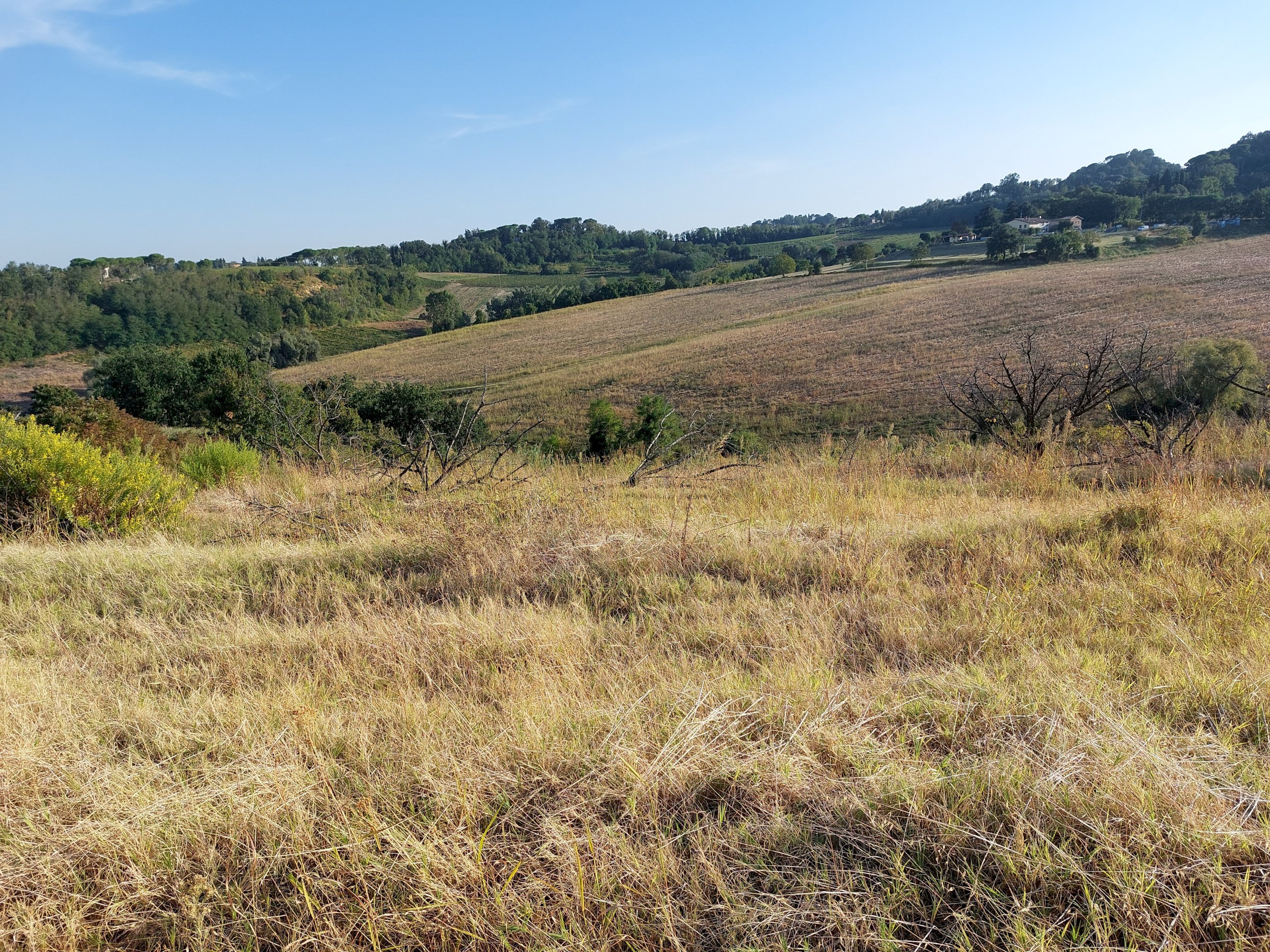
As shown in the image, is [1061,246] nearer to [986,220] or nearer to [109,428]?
[986,220]

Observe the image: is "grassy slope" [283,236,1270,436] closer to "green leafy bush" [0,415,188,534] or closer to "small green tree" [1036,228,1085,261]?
"small green tree" [1036,228,1085,261]

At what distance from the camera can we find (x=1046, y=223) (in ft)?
397

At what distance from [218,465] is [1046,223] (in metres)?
144

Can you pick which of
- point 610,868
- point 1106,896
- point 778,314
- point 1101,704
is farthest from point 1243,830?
point 778,314

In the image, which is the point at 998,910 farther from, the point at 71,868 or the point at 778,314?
the point at 778,314

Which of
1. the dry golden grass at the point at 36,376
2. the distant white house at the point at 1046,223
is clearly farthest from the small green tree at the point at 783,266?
the dry golden grass at the point at 36,376

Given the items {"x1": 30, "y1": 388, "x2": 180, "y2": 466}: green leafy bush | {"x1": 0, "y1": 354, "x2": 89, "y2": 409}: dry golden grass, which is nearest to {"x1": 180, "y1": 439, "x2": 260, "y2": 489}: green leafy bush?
{"x1": 30, "y1": 388, "x2": 180, "y2": 466}: green leafy bush

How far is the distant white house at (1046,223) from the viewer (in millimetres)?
108125

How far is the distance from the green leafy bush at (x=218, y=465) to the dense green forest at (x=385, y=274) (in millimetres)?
76457

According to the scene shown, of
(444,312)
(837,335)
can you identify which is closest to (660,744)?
(837,335)

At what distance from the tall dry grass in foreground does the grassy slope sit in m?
23.6

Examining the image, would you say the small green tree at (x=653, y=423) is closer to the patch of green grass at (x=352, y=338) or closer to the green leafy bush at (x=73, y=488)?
the green leafy bush at (x=73, y=488)

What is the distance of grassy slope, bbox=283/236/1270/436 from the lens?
132 feet

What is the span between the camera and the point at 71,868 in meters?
1.92
